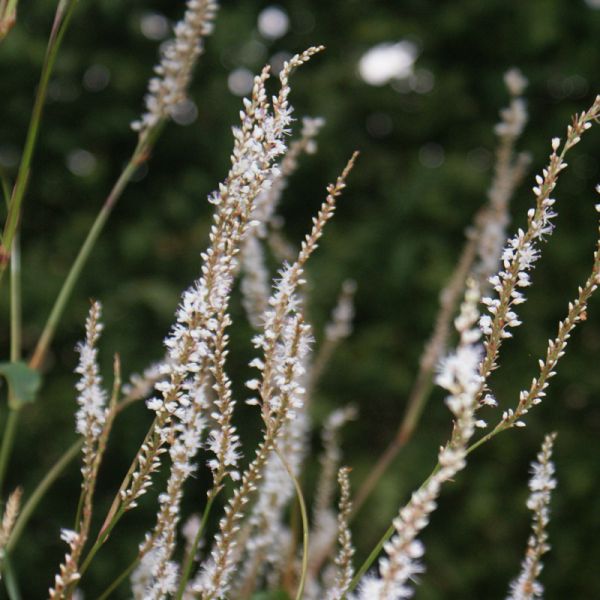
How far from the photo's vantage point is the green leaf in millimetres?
559

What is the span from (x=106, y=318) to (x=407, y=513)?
6.57 ft

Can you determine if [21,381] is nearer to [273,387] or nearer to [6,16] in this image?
[273,387]

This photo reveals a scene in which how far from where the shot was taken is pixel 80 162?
266cm

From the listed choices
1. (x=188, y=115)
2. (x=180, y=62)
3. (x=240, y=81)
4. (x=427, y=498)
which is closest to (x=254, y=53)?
(x=240, y=81)

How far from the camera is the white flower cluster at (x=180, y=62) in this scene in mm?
849

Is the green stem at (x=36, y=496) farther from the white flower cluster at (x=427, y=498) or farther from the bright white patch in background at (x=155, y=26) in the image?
the bright white patch in background at (x=155, y=26)

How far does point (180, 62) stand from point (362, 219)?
1.80 m

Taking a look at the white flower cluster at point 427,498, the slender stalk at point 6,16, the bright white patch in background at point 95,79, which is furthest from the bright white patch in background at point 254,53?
the white flower cluster at point 427,498

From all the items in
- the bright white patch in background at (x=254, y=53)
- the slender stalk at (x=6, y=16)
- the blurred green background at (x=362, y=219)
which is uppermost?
the slender stalk at (x=6, y=16)

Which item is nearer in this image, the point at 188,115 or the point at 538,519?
the point at 538,519

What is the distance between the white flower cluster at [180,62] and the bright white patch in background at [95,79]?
1833 mm

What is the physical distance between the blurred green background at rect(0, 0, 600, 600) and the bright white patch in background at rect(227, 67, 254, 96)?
2 cm

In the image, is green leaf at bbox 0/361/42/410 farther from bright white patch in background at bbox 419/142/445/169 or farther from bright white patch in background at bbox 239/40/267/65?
bright white patch in background at bbox 419/142/445/169

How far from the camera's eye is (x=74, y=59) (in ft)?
8.17
